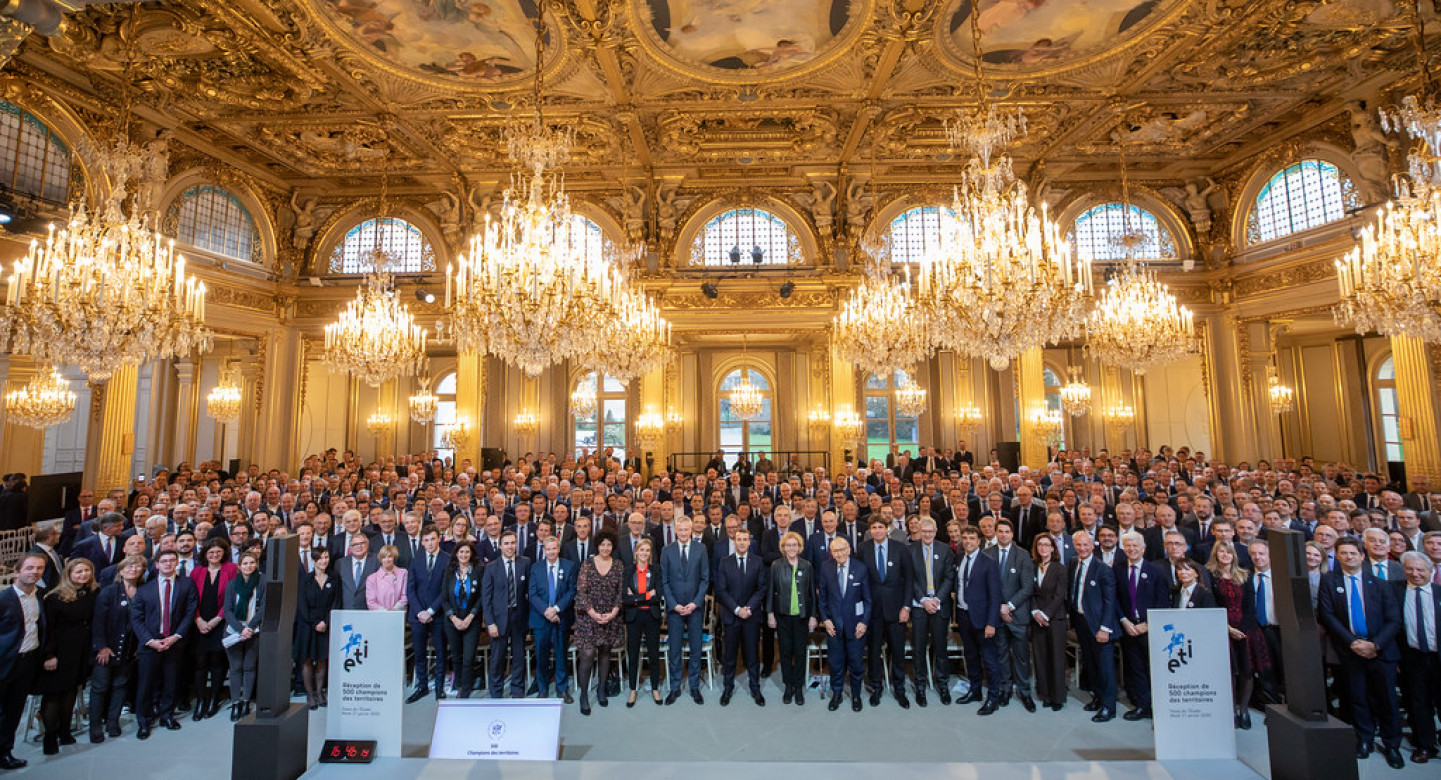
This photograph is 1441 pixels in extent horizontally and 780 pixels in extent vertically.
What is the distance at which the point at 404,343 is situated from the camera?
11086mm

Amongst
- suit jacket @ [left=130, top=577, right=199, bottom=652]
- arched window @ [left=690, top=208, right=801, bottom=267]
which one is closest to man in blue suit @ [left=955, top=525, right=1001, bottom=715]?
suit jacket @ [left=130, top=577, right=199, bottom=652]

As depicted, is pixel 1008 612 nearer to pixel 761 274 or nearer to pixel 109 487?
pixel 761 274

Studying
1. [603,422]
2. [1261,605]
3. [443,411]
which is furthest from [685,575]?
[443,411]

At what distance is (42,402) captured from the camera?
1241 cm

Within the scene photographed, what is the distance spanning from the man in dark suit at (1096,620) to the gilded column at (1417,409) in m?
11.5

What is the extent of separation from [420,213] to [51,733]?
14.4 metres

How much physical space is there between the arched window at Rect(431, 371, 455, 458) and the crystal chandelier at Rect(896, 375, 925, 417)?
14397mm

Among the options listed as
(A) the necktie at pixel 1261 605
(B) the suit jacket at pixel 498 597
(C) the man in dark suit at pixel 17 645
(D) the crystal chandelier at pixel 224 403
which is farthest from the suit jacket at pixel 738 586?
(D) the crystal chandelier at pixel 224 403

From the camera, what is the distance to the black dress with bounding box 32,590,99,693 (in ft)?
15.2

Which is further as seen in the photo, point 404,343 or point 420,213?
point 420,213

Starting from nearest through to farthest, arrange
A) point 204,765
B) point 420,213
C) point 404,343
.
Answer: point 204,765, point 404,343, point 420,213

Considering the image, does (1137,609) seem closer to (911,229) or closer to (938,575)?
(938,575)

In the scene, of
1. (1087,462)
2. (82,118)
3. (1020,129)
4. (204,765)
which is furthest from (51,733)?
(1020,129)

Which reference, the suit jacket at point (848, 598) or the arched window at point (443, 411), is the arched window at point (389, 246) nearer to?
the arched window at point (443, 411)
